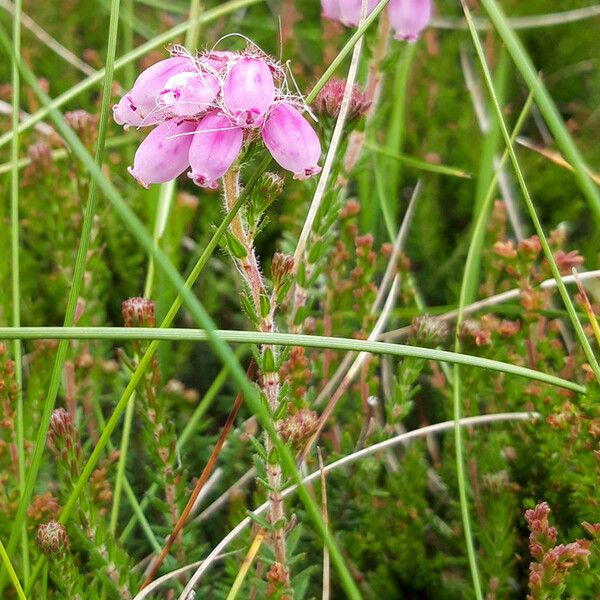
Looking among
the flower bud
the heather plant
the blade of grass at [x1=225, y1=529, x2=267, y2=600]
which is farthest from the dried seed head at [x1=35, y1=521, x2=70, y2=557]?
the flower bud

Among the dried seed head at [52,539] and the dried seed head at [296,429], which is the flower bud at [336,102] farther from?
the dried seed head at [52,539]

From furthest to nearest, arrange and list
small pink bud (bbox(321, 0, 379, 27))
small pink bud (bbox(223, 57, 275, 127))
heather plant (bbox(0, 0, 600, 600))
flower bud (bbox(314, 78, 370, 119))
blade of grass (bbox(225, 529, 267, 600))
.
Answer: small pink bud (bbox(321, 0, 379, 27))
flower bud (bbox(314, 78, 370, 119))
blade of grass (bbox(225, 529, 267, 600))
heather plant (bbox(0, 0, 600, 600))
small pink bud (bbox(223, 57, 275, 127))

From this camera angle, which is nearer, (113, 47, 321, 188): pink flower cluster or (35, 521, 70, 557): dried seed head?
(113, 47, 321, 188): pink flower cluster

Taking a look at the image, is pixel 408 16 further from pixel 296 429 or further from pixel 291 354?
pixel 296 429

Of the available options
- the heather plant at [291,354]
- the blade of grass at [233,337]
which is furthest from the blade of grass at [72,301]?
the blade of grass at [233,337]

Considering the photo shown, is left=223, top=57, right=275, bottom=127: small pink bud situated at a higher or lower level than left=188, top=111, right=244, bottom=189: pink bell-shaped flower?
higher

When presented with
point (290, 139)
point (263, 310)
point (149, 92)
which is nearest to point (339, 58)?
point (290, 139)

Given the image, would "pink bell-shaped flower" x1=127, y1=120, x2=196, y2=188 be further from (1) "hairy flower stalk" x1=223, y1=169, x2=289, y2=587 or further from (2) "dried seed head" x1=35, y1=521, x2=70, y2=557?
(2) "dried seed head" x1=35, y1=521, x2=70, y2=557

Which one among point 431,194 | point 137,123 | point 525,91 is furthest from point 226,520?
point 525,91
